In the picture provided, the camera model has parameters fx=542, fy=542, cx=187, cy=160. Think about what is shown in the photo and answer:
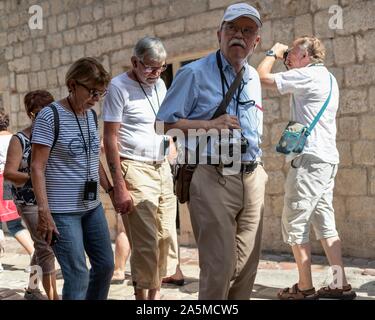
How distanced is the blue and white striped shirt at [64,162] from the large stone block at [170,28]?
12.5 ft

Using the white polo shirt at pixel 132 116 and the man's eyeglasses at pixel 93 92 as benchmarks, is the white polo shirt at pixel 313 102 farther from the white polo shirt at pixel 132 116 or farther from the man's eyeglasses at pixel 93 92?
the man's eyeglasses at pixel 93 92

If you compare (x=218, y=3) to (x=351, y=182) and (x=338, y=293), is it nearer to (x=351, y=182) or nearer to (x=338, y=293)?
(x=351, y=182)

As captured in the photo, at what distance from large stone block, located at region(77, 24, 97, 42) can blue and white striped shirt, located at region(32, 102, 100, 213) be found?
4735mm

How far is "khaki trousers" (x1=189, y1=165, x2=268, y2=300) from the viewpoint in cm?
266

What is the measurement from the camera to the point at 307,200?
392 cm

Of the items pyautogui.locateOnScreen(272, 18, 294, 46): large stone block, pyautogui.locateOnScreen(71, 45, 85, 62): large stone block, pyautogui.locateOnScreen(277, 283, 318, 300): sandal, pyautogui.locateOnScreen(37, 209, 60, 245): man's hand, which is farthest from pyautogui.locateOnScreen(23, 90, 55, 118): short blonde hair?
pyautogui.locateOnScreen(71, 45, 85, 62): large stone block

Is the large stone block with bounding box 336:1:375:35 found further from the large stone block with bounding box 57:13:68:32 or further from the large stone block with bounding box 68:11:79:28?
the large stone block with bounding box 57:13:68:32

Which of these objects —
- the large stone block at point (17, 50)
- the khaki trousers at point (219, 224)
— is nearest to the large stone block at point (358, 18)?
the khaki trousers at point (219, 224)

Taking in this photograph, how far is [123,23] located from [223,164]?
191 inches

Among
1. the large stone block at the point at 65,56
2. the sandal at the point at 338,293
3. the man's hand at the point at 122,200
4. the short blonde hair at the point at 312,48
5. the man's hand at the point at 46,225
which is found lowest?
the sandal at the point at 338,293

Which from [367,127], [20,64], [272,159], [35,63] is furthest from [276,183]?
[20,64]

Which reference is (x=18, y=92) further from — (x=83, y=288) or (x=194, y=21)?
(x=83, y=288)

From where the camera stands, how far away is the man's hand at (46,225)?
2797 millimetres

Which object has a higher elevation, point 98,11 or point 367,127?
point 98,11
